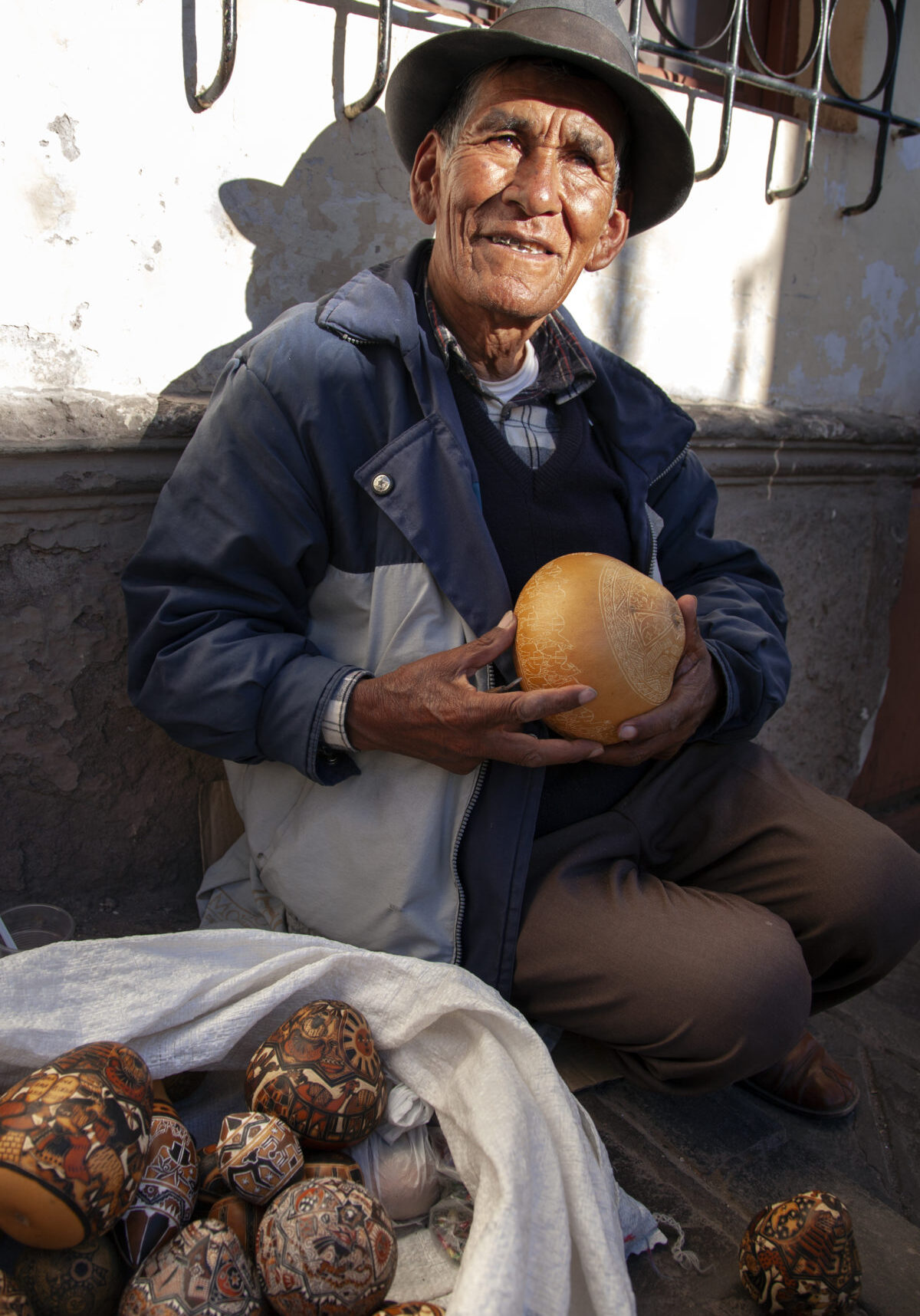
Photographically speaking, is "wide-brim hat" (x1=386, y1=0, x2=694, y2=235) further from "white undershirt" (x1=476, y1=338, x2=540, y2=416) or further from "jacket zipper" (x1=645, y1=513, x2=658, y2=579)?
"jacket zipper" (x1=645, y1=513, x2=658, y2=579)

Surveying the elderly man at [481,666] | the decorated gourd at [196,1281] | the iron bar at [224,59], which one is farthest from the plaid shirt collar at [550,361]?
the decorated gourd at [196,1281]

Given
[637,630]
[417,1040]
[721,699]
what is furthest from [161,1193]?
[721,699]

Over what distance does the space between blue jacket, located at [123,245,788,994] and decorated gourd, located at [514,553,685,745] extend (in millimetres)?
138

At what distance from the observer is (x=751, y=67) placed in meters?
3.33

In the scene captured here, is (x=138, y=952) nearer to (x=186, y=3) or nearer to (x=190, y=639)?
(x=190, y=639)

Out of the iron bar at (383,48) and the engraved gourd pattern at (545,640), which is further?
the iron bar at (383,48)

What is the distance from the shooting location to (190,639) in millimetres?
1799

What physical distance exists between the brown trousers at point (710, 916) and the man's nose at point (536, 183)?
120cm

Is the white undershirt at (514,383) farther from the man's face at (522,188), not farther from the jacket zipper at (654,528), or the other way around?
the jacket zipper at (654,528)

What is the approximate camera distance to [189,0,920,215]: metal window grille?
8.54 ft

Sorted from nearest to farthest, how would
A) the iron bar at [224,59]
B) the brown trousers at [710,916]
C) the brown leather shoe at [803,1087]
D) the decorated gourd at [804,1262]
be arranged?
1. the decorated gourd at [804,1262]
2. the brown trousers at [710,916]
3. the iron bar at [224,59]
4. the brown leather shoe at [803,1087]

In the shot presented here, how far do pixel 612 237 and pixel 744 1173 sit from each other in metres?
2.03

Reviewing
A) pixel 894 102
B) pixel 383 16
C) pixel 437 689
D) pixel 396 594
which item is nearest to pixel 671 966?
pixel 437 689

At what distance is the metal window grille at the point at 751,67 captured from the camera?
2.60 meters
